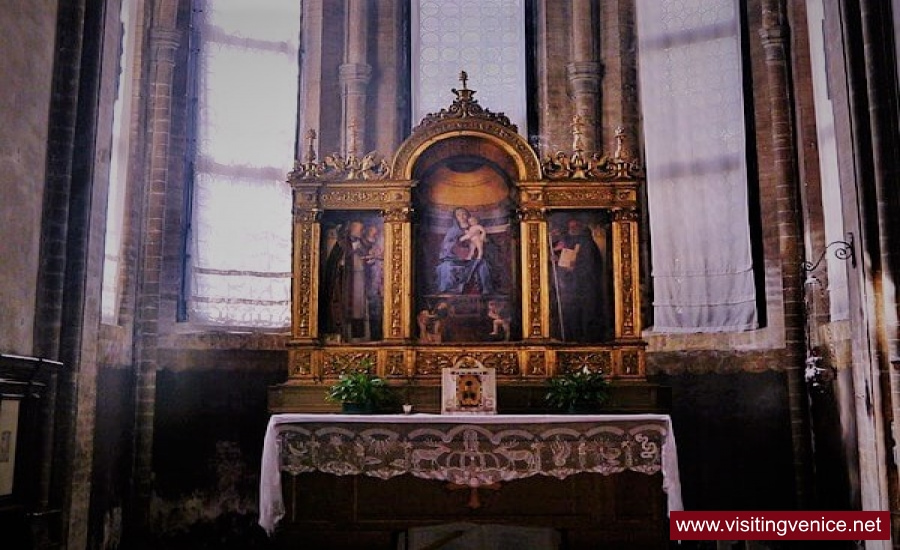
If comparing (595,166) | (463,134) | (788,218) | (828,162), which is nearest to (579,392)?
(595,166)

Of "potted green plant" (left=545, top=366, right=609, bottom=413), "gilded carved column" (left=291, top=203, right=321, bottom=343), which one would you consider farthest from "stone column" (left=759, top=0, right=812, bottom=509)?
"gilded carved column" (left=291, top=203, right=321, bottom=343)

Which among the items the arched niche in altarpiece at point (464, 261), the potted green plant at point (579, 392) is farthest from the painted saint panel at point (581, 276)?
the potted green plant at point (579, 392)

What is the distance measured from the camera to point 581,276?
28.8 feet

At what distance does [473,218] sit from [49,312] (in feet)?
12.0

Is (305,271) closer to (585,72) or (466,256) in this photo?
(466,256)

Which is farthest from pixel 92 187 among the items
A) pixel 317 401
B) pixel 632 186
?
pixel 632 186

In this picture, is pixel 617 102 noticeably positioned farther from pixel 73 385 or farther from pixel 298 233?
pixel 73 385

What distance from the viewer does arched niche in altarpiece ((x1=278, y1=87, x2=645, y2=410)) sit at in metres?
8.58

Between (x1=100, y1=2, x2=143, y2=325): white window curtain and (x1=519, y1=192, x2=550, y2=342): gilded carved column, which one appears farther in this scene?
(x1=100, y1=2, x2=143, y2=325): white window curtain

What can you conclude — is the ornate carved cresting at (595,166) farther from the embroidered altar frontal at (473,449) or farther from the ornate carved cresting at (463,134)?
the embroidered altar frontal at (473,449)

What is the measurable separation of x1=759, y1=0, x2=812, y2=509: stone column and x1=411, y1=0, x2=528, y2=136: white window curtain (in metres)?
2.72

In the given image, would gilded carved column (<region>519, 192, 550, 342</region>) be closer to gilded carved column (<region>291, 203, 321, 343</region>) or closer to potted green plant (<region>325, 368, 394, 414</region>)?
potted green plant (<region>325, 368, 394, 414</region>)

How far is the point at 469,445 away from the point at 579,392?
3.73 feet

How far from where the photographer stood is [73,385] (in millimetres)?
7191
